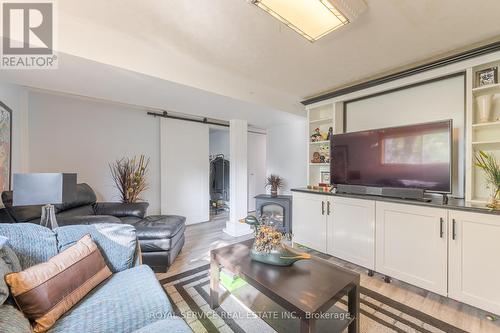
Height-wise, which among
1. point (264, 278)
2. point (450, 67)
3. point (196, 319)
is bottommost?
point (196, 319)

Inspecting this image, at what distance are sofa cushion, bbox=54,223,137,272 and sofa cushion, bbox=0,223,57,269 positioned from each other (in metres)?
0.09

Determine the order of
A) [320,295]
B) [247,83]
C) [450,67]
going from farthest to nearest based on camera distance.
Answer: [247,83] → [450,67] → [320,295]

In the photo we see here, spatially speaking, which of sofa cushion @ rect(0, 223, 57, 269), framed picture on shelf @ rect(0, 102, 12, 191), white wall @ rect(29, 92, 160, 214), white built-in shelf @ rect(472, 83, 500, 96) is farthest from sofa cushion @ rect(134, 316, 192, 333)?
white wall @ rect(29, 92, 160, 214)

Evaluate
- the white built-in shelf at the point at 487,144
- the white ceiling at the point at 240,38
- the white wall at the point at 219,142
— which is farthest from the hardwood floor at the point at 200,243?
the white built-in shelf at the point at 487,144

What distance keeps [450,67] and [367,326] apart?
A: 2.60 metres

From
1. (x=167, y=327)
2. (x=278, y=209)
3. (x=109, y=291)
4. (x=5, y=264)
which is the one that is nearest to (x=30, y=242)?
(x=5, y=264)

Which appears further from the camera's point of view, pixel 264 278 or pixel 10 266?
pixel 264 278

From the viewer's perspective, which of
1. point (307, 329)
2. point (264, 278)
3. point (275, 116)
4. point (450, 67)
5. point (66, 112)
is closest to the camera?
point (307, 329)

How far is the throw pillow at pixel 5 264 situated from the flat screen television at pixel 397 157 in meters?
3.08

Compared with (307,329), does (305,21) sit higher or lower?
higher

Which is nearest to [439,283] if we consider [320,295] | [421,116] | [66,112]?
[320,295]

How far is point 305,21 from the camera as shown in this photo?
166 cm

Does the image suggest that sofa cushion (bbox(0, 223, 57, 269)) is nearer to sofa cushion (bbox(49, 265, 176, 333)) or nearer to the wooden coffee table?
sofa cushion (bbox(49, 265, 176, 333))

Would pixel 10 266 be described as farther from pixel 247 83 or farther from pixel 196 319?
pixel 247 83
